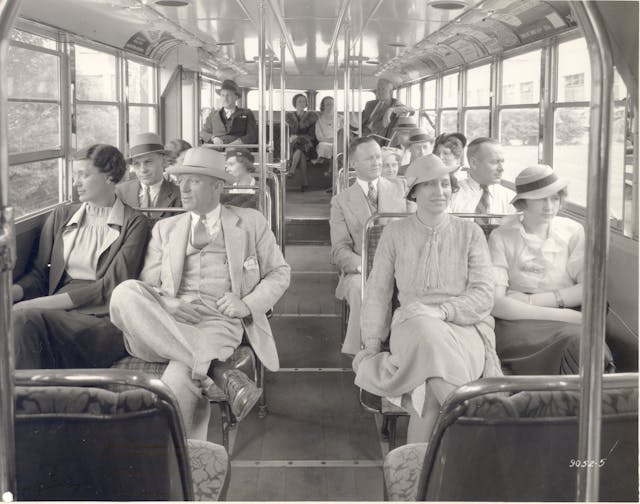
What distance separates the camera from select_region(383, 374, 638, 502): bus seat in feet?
4.88

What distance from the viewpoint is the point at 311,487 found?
2.97 metres

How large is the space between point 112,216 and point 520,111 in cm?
383

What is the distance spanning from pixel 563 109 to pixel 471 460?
160 inches

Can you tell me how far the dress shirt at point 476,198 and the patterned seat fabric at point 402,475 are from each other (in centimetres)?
255

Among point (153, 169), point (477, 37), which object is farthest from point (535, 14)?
point (153, 169)

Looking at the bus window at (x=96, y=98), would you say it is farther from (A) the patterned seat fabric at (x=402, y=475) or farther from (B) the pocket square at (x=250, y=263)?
(A) the patterned seat fabric at (x=402, y=475)

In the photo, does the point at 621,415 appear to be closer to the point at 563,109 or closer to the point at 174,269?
the point at 174,269

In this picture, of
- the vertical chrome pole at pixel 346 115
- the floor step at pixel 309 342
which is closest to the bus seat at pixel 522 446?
the floor step at pixel 309 342

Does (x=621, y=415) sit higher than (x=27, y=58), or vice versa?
(x=27, y=58)

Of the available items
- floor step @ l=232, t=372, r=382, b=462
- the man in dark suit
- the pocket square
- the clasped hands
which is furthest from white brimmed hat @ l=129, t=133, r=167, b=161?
the man in dark suit

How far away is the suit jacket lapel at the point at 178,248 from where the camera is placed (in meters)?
3.21

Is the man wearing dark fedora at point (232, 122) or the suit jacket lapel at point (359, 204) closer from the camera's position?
the suit jacket lapel at point (359, 204)

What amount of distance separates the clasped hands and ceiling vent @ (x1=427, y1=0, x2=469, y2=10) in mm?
3392

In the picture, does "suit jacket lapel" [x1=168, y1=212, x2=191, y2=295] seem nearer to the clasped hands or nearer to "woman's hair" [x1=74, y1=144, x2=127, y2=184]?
the clasped hands
